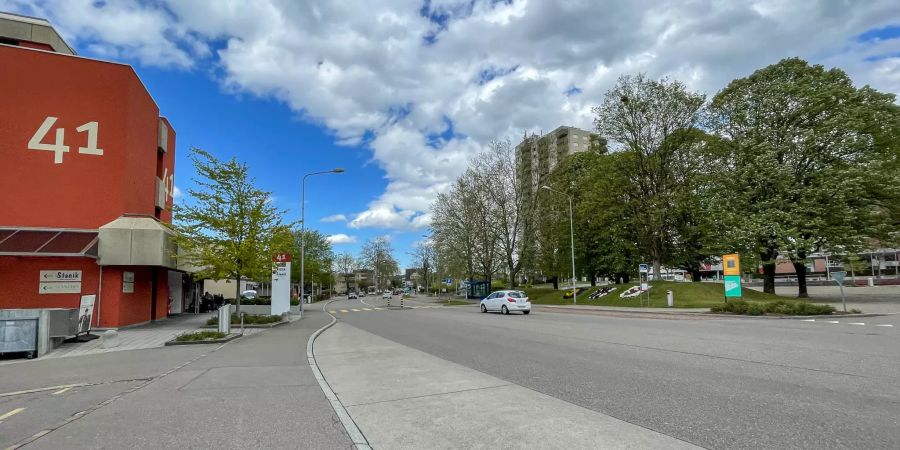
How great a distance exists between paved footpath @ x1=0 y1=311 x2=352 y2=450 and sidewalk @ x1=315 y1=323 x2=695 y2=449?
522 mm

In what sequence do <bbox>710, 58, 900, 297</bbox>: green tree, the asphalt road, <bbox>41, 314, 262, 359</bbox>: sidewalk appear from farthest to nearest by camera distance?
<bbox>710, 58, 900, 297</bbox>: green tree → <bbox>41, 314, 262, 359</bbox>: sidewalk → the asphalt road

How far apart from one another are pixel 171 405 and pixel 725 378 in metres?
8.56

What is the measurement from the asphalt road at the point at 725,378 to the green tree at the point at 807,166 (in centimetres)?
2027

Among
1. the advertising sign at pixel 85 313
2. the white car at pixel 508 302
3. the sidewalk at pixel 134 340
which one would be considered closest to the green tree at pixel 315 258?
the white car at pixel 508 302

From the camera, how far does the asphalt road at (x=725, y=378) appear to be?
511 centimetres

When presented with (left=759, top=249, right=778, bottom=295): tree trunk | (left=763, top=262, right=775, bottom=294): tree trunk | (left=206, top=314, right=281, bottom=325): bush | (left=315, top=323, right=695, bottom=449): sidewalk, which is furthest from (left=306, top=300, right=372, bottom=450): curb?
(left=763, top=262, right=775, bottom=294): tree trunk

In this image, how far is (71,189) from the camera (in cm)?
1983

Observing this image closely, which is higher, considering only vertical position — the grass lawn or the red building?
the red building

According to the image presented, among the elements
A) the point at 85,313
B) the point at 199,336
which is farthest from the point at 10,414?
the point at 85,313

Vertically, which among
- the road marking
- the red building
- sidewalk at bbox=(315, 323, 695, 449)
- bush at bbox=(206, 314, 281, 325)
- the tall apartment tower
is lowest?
A: bush at bbox=(206, 314, 281, 325)

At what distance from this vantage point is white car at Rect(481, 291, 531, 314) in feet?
97.6

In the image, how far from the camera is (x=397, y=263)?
118m

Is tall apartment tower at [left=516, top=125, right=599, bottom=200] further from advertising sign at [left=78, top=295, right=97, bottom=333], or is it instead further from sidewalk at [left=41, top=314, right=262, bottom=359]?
advertising sign at [left=78, top=295, right=97, bottom=333]

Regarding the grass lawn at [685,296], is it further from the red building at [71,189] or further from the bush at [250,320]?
the red building at [71,189]
